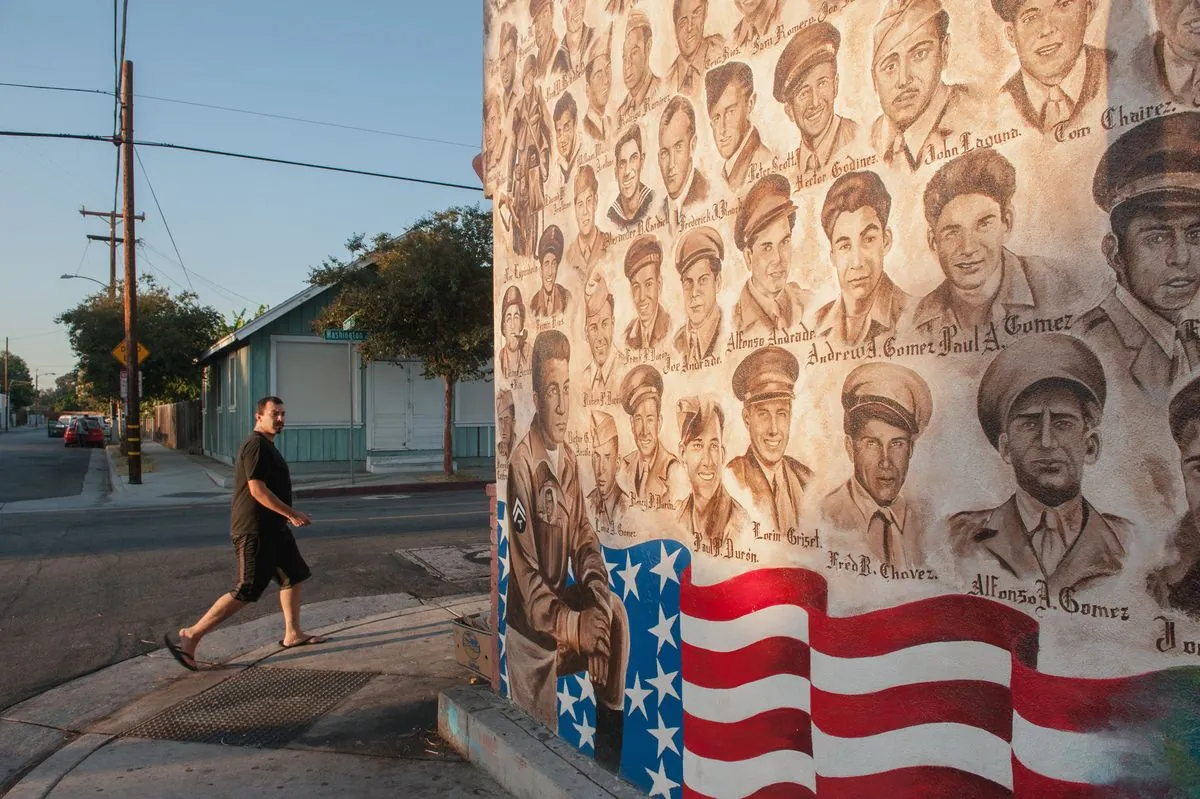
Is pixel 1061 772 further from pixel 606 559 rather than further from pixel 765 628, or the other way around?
pixel 606 559

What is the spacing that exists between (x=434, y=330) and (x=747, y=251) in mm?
16948

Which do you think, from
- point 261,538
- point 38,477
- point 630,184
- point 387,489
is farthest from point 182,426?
point 630,184

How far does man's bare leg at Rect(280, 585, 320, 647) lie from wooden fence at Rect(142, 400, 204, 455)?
30.4 metres

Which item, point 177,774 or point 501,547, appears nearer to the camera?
point 177,774

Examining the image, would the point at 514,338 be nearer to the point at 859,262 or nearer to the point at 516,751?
the point at 516,751

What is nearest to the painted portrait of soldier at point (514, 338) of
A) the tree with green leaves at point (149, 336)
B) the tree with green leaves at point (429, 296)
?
the tree with green leaves at point (429, 296)

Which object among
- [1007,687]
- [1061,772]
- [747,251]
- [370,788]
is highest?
[747,251]

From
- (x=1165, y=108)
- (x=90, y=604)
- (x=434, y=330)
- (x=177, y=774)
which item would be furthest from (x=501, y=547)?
(x=434, y=330)

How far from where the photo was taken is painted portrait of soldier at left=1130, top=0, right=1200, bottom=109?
1.78m

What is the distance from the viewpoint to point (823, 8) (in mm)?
2643

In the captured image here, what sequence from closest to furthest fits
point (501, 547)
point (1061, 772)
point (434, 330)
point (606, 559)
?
point (1061, 772)
point (606, 559)
point (501, 547)
point (434, 330)

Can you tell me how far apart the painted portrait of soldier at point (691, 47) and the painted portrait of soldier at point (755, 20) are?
94mm

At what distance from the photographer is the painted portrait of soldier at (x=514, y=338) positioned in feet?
14.3

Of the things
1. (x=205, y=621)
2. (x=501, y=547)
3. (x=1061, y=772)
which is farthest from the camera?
(x=205, y=621)
